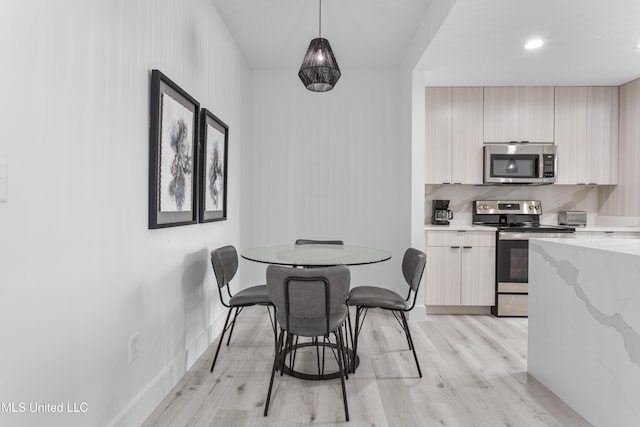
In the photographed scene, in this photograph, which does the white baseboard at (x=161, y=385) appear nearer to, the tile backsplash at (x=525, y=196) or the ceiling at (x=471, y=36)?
the ceiling at (x=471, y=36)

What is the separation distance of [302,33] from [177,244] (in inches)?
89.9

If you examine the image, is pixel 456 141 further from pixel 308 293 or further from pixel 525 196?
pixel 308 293

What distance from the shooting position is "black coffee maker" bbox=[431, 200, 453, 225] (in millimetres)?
4125

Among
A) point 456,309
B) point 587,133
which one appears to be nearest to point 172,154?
point 456,309

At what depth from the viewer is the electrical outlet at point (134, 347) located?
1788mm

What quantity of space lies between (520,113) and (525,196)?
37.9 inches

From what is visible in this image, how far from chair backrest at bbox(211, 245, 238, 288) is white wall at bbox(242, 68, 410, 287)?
1.45 meters

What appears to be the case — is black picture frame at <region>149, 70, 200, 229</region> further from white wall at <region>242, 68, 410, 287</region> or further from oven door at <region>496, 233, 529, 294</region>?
oven door at <region>496, 233, 529, 294</region>

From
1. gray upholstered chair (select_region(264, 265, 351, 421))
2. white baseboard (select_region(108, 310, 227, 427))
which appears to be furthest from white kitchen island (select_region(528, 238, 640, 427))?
white baseboard (select_region(108, 310, 227, 427))

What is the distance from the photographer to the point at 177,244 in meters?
2.31

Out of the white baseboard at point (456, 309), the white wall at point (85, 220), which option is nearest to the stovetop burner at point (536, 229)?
the white baseboard at point (456, 309)

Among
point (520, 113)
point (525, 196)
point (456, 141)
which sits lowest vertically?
point (525, 196)

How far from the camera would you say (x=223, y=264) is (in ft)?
8.46

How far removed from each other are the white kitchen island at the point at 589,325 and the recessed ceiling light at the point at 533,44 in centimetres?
174
